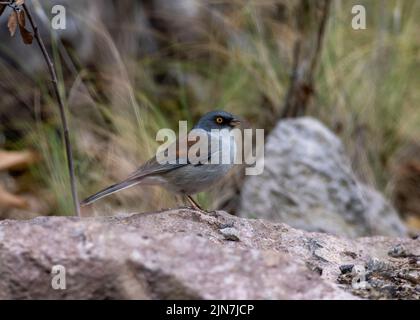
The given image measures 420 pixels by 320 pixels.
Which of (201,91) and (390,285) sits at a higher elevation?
(201,91)

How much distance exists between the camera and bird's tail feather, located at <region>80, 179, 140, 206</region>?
4.37m

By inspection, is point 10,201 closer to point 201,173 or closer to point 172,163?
point 172,163

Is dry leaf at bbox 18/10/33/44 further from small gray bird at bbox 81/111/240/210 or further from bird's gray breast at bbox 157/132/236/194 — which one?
bird's gray breast at bbox 157/132/236/194

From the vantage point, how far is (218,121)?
4.88m

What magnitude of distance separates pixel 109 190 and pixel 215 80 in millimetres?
3537

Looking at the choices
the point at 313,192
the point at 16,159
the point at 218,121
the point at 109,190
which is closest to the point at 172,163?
the point at 109,190

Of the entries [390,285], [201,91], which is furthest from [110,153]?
[390,285]

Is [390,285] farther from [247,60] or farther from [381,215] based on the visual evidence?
[247,60]

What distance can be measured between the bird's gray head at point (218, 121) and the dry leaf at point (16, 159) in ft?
8.06

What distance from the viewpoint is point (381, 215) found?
642cm

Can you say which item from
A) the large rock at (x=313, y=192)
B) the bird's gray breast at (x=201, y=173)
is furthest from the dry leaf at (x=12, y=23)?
the large rock at (x=313, y=192)

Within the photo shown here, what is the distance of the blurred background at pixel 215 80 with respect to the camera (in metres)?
6.74

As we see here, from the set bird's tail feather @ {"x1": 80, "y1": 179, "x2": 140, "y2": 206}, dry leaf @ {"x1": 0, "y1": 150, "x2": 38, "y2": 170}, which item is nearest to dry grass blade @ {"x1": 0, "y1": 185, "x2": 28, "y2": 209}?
dry leaf @ {"x1": 0, "y1": 150, "x2": 38, "y2": 170}
